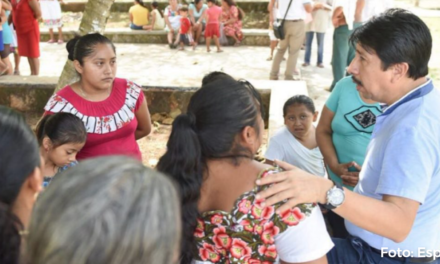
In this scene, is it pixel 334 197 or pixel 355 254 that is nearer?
pixel 334 197

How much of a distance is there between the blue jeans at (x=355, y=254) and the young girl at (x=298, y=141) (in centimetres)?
101

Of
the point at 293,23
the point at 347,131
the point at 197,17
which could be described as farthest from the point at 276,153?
the point at 197,17

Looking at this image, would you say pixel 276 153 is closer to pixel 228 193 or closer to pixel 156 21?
pixel 228 193

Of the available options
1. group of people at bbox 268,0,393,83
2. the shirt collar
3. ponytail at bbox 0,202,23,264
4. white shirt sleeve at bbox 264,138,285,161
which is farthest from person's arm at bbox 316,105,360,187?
group of people at bbox 268,0,393,83

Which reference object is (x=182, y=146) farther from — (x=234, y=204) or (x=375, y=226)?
(x=375, y=226)

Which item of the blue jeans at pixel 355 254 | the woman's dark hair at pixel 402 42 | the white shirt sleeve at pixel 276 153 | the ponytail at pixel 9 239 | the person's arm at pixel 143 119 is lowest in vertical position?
the blue jeans at pixel 355 254

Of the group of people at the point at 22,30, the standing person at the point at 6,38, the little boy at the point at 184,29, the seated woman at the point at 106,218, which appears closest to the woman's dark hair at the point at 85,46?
the seated woman at the point at 106,218

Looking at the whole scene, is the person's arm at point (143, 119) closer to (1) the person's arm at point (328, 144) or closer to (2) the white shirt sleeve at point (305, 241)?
(1) the person's arm at point (328, 144)

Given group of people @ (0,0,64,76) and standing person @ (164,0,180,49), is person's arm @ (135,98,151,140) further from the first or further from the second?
standing person @ (164,0,180,49)

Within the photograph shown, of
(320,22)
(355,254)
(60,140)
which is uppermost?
(320,22)

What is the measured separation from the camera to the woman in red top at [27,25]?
7305 mm

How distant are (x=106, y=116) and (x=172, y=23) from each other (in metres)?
7.90

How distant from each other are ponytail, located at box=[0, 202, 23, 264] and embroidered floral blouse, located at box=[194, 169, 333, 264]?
65 centimetres

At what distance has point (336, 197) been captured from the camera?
1.68 meters
